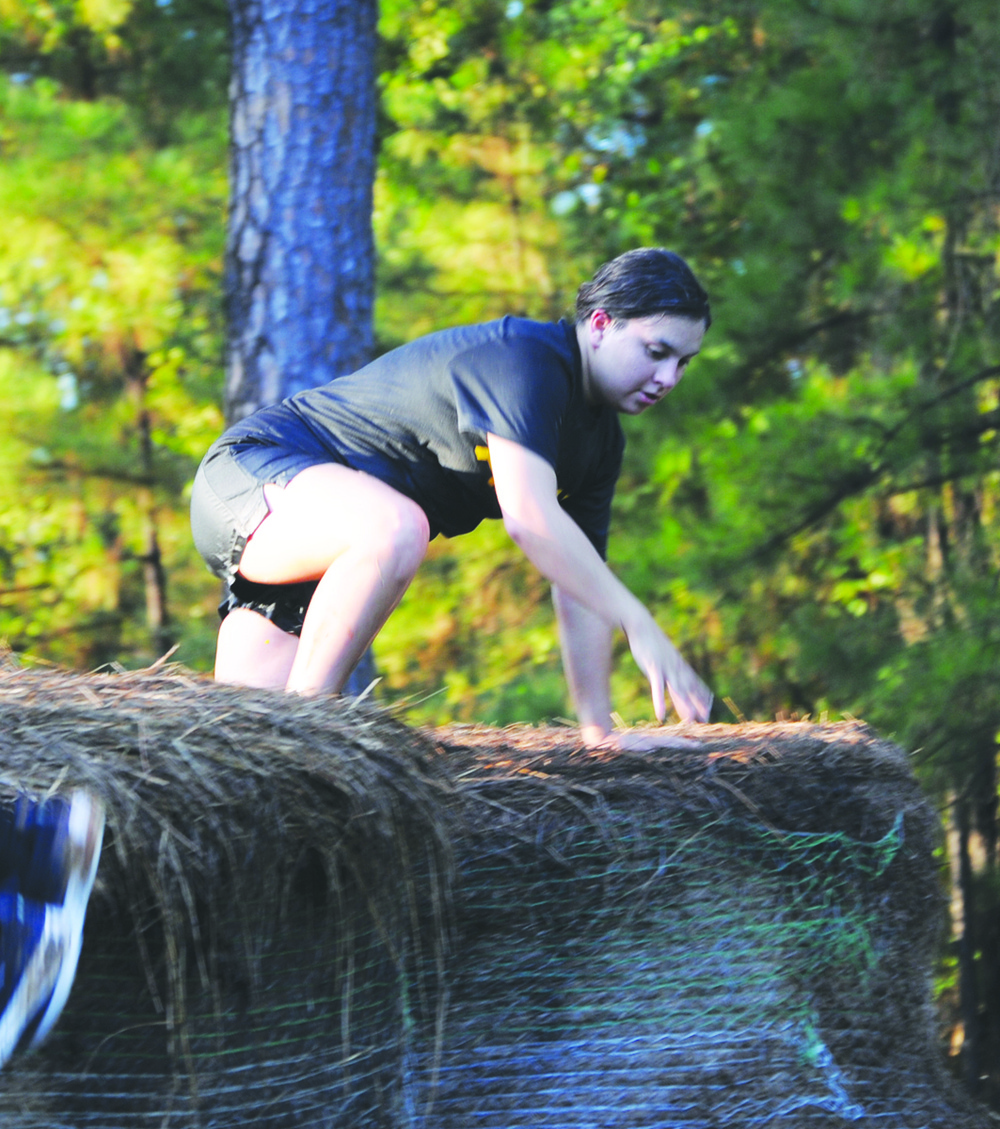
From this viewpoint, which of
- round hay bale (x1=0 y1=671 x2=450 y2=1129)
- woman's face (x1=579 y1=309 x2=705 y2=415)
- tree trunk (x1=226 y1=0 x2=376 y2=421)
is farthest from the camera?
tree trunk (x1=226 y1=0 x2=376 y2=421)

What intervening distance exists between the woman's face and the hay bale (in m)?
0.79

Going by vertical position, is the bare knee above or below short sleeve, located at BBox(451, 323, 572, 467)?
below

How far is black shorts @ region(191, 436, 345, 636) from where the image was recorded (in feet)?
8.52

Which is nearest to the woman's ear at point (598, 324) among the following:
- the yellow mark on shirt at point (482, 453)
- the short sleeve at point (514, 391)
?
the short sleeve at point (514, 391)

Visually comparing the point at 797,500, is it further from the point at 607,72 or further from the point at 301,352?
the point at 607,72

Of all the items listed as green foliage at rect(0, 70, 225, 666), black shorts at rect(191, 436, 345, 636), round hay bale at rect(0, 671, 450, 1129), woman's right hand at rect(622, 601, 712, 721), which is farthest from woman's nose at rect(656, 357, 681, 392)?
green foliage at rect(0, 70, 225, 666)

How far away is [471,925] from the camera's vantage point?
2.26 metres

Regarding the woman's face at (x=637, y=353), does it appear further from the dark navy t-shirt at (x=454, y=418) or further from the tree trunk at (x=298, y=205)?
the tree trunk at (x=298, y=205)

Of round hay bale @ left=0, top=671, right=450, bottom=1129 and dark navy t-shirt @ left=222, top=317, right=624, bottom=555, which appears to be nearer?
round hay bale @ left=0, top=671, right=450, bottom=1129

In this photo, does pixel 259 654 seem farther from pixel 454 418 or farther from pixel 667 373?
pixel 667 373

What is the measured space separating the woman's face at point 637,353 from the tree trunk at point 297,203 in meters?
1.74

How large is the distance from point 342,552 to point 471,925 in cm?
75

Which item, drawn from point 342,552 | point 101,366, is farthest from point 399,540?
point 101,366

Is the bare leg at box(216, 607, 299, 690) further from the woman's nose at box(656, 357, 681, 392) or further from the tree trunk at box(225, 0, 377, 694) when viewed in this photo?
the tree trunk at box(225, 0, 377, 694)
